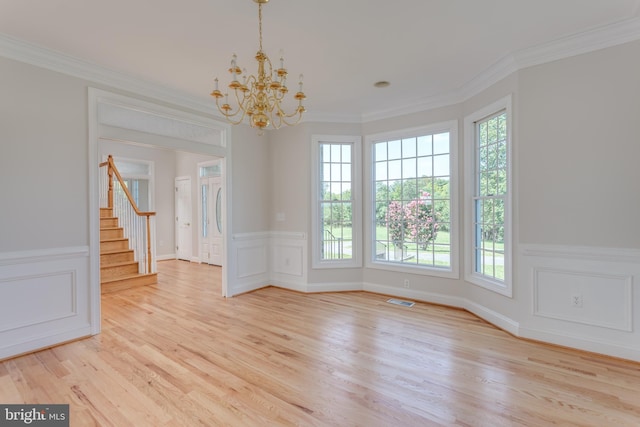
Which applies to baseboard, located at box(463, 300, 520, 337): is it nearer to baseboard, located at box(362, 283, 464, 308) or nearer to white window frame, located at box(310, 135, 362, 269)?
baseboard, located at box(362, 283, 464, 308)

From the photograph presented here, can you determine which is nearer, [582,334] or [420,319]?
Answer: [582,334]

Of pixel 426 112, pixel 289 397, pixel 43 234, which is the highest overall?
pixel 426 112

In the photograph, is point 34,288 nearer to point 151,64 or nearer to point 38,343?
point 38,343

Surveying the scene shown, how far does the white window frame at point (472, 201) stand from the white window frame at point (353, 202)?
5.04ft

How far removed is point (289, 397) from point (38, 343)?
8.16ft

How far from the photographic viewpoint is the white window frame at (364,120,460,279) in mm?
3986

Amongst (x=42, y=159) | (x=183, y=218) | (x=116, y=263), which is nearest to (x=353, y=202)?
(x=42, y=159)

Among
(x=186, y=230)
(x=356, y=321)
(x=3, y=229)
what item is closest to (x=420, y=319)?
(x=356, y=321)

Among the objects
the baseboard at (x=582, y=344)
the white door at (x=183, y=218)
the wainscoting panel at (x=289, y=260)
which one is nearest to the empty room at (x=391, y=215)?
the baseboard at (x=582, y=344)

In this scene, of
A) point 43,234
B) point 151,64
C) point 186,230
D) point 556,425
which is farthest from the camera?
point 186,230

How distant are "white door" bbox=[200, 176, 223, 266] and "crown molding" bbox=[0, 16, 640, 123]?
10.7 feet

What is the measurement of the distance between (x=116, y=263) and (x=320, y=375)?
14.9ft

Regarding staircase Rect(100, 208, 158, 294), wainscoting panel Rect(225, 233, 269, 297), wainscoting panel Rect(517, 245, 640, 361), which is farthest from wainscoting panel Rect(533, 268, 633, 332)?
staircase Rect(100, 208, 158, 294)

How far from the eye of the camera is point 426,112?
13.8 ft
